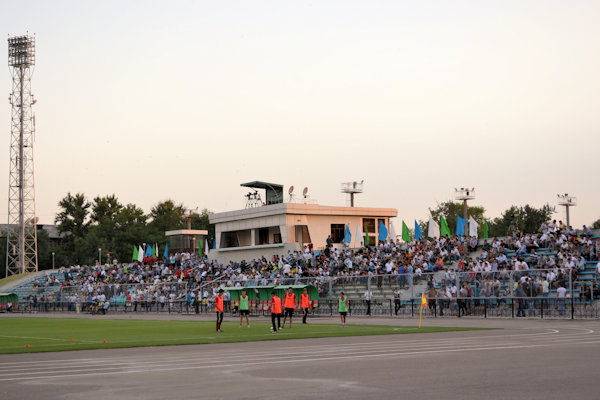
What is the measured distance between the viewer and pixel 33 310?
233ft

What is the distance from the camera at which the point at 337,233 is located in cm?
7456

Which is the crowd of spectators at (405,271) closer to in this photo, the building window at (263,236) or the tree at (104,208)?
the building window at (263,236)

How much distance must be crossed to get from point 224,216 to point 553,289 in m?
45.6

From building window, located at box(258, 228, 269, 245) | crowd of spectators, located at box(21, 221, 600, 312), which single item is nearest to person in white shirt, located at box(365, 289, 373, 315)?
crowd of spectators, located at box(21, 221, 600, 312)

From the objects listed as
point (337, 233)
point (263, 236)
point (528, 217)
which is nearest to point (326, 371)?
point (337, 233)

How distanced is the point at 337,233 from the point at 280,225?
21.1 feet

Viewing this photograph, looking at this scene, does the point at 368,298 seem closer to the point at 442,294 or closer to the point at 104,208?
the point at 442,294

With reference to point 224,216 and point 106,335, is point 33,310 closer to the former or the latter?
point 224,216

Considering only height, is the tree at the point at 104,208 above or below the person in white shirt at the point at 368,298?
above

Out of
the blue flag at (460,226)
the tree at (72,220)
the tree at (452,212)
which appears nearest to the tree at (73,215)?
the tree at (72,220)

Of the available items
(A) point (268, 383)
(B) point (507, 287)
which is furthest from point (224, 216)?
(A) point (268, 383)

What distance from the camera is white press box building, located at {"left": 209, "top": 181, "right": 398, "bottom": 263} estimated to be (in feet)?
233

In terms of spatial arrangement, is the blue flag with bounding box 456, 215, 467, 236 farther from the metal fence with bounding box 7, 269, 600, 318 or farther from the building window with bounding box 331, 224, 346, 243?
the building window with bounding box 331, 224, 346, 243

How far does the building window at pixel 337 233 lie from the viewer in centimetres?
7425
